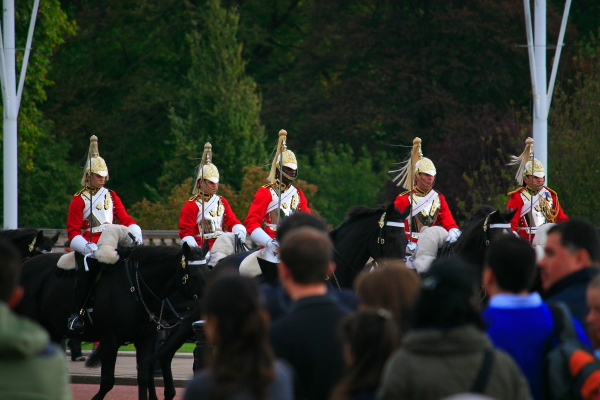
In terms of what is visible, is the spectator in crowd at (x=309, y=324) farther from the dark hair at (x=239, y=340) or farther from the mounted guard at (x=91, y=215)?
the mounted guard at (x=91, y=215)

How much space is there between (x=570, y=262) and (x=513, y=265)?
2.10 ft

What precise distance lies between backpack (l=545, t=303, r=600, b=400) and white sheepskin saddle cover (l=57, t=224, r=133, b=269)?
7.77m

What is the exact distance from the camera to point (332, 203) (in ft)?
109

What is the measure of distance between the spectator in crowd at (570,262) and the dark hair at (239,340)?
1.85 m

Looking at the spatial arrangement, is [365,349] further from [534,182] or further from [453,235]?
[534,182]

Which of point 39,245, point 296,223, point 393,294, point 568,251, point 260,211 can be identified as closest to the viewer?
point 393,294

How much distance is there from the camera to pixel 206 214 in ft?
44.9

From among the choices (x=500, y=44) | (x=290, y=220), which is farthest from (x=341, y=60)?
(x=290, y=220)

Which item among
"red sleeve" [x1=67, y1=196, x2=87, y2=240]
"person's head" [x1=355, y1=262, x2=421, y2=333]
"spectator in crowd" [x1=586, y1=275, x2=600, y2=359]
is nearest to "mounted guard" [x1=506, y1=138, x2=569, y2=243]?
"red sleeve" [x1=67, y1=196, x2=87, y2=240]

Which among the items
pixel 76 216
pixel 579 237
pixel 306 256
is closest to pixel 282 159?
pixel 76 216

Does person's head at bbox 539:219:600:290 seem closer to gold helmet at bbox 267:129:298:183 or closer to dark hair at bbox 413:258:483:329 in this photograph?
dark hair at bbox 413:258:483:329

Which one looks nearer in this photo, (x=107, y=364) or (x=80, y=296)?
(x=107, y=364)

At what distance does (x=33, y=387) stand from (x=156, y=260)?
25.5ft

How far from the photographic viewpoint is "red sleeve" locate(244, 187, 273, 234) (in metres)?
12.1
